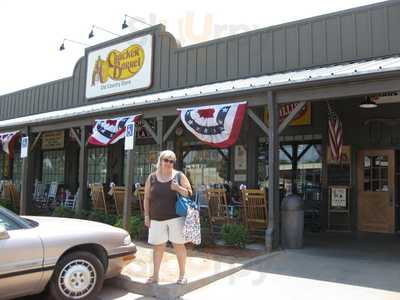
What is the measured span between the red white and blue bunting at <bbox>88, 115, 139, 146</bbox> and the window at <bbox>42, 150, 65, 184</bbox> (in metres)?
7.69

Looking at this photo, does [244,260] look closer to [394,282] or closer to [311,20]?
[394,282]

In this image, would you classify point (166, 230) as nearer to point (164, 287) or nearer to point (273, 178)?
point (164, 287)

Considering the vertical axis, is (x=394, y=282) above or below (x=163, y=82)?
below

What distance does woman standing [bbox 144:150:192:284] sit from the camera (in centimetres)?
619

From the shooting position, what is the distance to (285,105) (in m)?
10.8

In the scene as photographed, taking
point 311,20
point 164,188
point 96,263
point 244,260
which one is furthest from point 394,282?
point 311,20

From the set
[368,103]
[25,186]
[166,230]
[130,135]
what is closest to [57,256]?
[166,230]

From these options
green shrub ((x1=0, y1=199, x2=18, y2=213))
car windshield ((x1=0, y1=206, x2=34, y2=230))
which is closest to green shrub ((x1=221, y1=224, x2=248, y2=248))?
car windshield ((x1=0, y1=206, x2=34, y2=230))

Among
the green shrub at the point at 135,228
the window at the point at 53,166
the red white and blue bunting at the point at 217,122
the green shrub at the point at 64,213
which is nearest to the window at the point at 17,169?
the window at the point at 53,166

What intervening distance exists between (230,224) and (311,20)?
5.15 m

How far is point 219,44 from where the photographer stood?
42.5ft

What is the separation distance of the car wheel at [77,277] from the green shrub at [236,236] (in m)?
3.35

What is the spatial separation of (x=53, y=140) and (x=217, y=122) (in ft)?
39.7

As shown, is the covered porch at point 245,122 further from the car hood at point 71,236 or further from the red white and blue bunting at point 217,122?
the car hood at point 71,236
